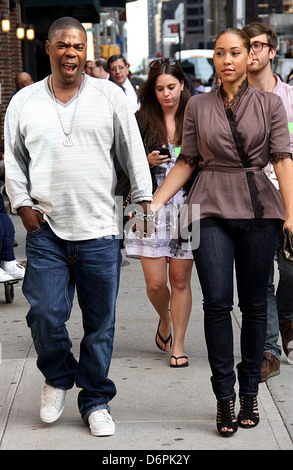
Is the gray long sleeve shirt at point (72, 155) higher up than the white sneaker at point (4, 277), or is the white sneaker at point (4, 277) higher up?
the gray long sleeve shirt at point (72, 155)

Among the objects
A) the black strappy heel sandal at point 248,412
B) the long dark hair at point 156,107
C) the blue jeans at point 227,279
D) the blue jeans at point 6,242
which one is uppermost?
the long dark hair at point 156,107

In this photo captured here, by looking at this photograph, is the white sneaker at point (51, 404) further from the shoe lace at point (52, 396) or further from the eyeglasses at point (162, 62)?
the eyeglasses at point (162, 62)

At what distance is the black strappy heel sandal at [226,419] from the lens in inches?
155

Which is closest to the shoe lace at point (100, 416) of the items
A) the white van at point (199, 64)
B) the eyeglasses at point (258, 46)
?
the eyeglasses at point (258, 46)

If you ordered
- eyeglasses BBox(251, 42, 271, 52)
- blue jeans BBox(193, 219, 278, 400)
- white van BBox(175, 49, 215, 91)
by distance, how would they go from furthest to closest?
white van BBox(175, 49, 215, 91) < eyeglasses BBox(251, 42, 271, 52) < blue jeans BBox(193, 219, 278, 400)

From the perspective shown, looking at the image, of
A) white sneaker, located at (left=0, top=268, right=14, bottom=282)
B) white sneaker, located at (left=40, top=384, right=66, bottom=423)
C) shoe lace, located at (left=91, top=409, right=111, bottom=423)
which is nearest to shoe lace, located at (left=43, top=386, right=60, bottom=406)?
white sneaker, located at (left=40, top=384, right=66, bottom=423)

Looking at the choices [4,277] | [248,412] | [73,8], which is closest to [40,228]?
[248,412]

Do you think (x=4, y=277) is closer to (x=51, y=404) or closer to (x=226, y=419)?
(x=51, y=404)

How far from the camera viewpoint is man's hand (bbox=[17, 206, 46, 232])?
12.6 feet

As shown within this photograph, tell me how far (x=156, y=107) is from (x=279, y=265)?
4.25 ft

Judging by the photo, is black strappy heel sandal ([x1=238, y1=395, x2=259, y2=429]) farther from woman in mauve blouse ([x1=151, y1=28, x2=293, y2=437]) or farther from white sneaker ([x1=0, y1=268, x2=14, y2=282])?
white sneaker ([x1=0, y1=268, x2=14, y2=282])

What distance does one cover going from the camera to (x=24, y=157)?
3947 millimetres

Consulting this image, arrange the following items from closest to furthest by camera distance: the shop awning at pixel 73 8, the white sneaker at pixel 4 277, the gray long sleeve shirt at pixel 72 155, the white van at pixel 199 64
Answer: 1. the gray long sleeve shirt at pixel 72 155
2. the white sneaker at pixel 4 277
3. the shop awning at pixel 73 8
4. the white van at pixel 199 64

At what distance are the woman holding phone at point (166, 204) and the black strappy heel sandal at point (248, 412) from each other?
1.14m
